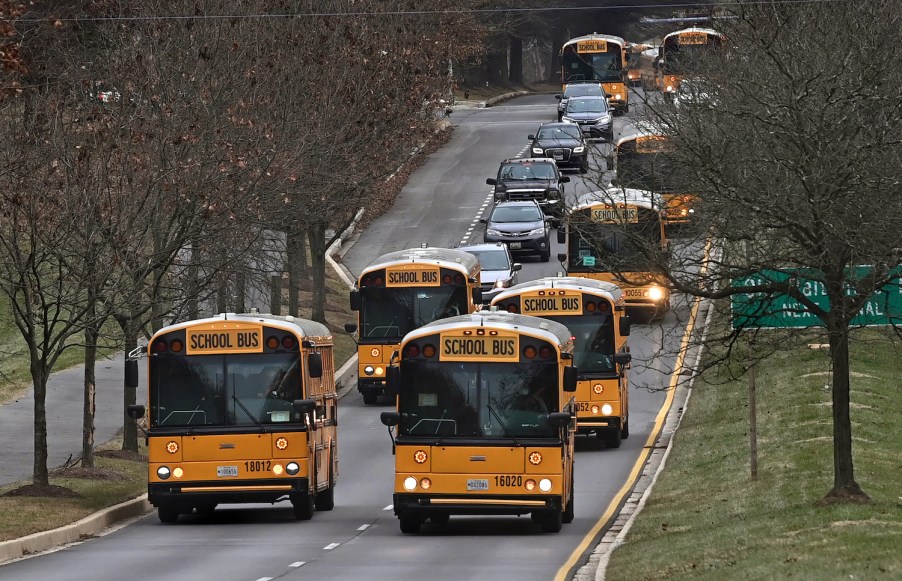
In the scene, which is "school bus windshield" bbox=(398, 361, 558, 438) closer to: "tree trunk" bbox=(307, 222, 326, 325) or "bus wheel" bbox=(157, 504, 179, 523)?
"bus wheel" bbox=(157, 504, 179, 523)

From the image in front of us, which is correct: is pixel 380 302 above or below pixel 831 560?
above

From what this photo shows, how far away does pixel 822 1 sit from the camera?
3297 centimetres

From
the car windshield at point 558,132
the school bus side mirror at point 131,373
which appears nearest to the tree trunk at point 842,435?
the school bus side mirror at point 131,373

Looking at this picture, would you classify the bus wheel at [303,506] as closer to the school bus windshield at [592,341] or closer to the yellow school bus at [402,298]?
the school bus windshield at [592,341]

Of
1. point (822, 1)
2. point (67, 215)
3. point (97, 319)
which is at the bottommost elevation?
point (97, 319)

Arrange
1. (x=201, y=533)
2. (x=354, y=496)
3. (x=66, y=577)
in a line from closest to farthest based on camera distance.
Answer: (x=66, y=577) < (x=201, y=533) < (x=354, y=496)

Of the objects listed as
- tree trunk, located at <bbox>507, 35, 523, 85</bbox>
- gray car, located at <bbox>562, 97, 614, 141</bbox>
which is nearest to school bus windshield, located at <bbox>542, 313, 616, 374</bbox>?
gray car, located at <bbox>562, 97, 614, 141</bbox>

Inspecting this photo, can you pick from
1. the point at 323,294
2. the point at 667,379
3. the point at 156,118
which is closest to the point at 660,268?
the point at 156,118

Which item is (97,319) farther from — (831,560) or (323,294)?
(323,294)

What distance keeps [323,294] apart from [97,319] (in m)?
20.1

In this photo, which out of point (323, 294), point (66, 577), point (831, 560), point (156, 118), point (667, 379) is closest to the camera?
point (831, 560)

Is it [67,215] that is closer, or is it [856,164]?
[856,164]

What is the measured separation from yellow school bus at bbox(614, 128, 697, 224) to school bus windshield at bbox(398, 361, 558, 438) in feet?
9.41

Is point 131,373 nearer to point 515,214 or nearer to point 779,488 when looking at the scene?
point 779,488
